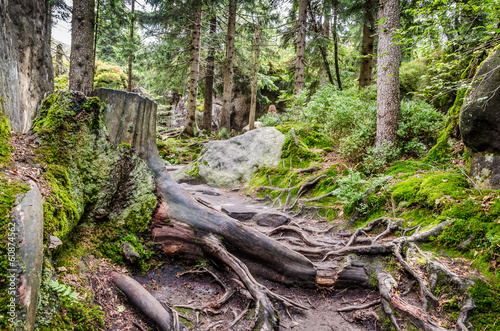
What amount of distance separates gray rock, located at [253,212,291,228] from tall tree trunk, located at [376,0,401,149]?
331 cm

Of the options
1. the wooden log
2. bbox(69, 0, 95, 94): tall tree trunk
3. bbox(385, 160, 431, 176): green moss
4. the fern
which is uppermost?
bbox(69, 0, 95, 94): tall tree trunk

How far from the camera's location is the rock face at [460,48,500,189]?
12.5ft

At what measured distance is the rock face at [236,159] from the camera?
9430 millimetres

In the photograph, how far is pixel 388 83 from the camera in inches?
268

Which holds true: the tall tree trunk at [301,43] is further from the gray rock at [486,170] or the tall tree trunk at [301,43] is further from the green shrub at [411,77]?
the gray rock at [486,170]

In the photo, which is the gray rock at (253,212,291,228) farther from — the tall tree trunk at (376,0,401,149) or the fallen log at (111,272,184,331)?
the fallen log at (111,272,184,331)

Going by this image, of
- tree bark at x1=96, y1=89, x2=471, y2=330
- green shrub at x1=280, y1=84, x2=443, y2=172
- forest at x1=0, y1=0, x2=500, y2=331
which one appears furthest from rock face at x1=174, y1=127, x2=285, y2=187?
tree bark at x1=96, y1=89, x2=471, y2=330

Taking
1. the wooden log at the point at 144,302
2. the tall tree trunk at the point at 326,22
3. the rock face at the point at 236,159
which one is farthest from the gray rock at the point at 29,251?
the tall tree trunk at the point at 326,22

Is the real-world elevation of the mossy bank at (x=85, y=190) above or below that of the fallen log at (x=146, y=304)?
above

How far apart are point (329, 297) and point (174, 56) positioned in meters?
16.3

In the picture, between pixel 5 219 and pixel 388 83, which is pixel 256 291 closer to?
pixel 5 219

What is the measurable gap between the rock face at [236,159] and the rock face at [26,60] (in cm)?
501

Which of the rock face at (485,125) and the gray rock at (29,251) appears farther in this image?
the rock face at (485,125)

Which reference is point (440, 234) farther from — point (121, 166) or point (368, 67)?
point (368, 67)
